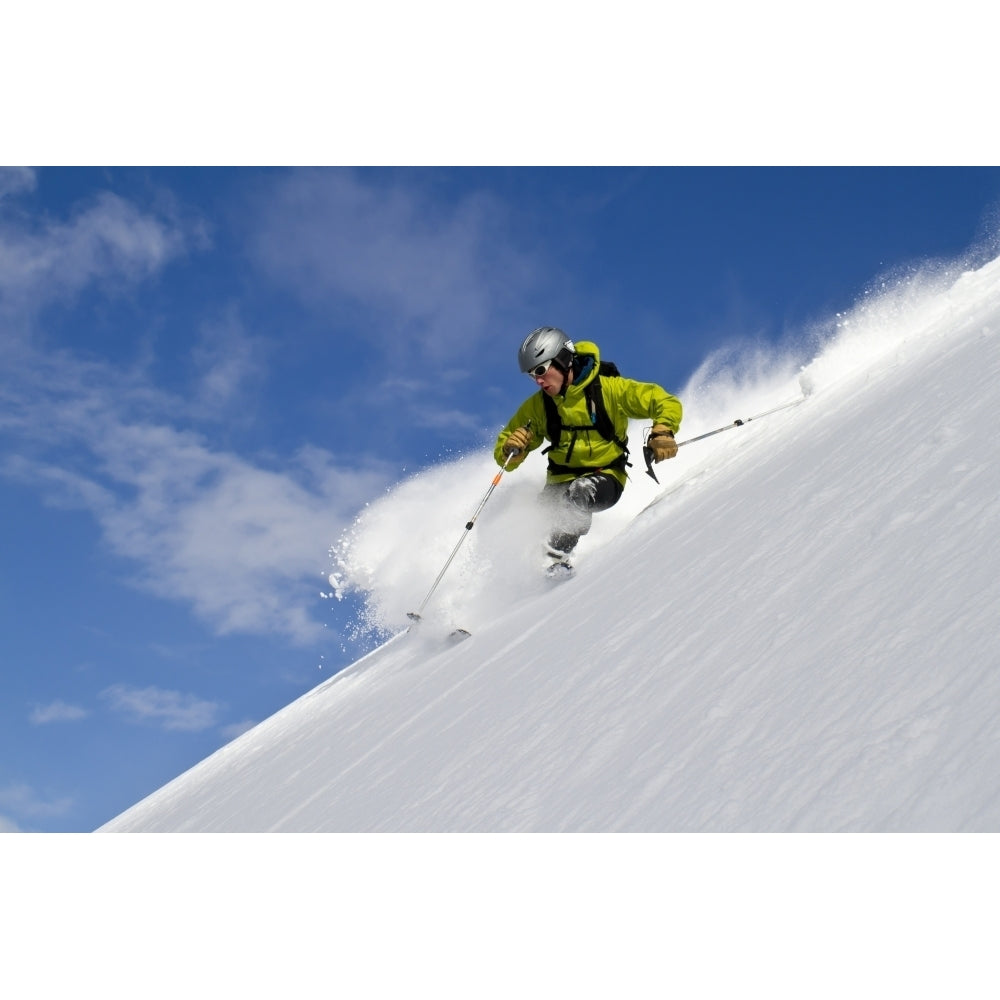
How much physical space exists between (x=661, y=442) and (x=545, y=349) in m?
1.03

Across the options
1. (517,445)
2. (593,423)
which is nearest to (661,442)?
(593,423)

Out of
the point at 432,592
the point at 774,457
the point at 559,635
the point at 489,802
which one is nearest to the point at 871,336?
the point at 774,457

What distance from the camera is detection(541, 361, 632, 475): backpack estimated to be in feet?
19.8

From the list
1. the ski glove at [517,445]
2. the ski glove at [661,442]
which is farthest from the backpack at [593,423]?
the ski glove at [661,442]

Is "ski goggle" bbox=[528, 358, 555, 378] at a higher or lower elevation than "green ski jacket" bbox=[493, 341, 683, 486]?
higher

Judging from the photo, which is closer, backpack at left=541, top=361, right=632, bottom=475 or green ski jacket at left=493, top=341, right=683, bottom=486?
green ski jacket at left=493, top=341, right=683, bottom=486

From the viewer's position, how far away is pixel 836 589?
7.73 feet

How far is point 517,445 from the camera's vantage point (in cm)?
625

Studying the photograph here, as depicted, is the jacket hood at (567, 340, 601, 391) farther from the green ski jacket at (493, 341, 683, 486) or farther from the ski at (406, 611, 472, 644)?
the ski at (406, 611, 472, 644)

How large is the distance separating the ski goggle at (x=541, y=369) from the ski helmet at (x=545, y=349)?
15mm

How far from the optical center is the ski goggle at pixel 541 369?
231 inches

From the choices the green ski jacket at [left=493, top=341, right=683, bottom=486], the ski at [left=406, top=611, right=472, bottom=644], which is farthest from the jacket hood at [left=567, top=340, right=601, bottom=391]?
the ski at [left=406, top=611, right=472, bottom=644]

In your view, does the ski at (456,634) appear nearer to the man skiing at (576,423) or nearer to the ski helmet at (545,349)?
the man skiing at (576,423)

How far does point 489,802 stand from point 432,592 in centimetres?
382
